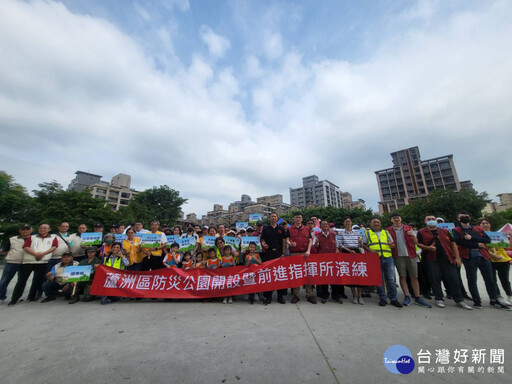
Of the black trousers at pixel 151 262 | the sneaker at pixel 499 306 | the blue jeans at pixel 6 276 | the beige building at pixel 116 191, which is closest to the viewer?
the sneaker at pixel 499 306

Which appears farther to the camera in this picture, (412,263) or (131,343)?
(412,263)

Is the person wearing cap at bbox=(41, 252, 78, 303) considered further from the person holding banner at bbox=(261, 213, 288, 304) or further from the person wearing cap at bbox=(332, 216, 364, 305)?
the person wearing cap at bbox=(332, 216, 364, 305)

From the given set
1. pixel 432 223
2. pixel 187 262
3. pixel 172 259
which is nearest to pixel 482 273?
pixel 432 223

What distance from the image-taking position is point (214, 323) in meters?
3.44

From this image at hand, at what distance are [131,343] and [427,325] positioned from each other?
14.7ft

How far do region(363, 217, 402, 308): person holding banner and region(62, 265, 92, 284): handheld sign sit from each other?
22.0 ft

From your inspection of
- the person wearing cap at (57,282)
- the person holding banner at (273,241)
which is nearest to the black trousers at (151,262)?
the person wearing cap at (57,282)

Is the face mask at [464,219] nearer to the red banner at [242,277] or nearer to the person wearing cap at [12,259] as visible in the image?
the red banner at [242,277]

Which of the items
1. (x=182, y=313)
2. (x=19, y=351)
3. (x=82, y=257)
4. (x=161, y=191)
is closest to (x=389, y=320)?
(x=182, y=313)

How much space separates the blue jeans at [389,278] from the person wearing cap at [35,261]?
789 centimetres

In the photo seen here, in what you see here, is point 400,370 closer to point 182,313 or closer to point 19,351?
point 182,313

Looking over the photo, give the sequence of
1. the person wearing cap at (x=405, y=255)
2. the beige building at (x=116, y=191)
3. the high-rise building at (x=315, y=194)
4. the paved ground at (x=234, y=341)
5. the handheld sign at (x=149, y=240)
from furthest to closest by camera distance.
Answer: the high-rise building at (x=315, y=194) → the beige building at (x=116, y=191) → the handheld sign at (x=149, y=240) → the person wearing cap at (x=405, y=255) → the paved ground at (x=234, y=341)

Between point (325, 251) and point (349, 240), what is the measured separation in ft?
2.15

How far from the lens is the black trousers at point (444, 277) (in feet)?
14.3
